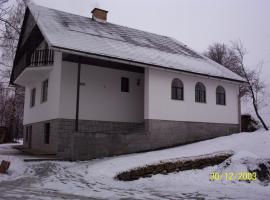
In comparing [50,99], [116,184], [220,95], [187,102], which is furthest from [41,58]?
[116,184]

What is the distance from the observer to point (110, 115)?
1614cm

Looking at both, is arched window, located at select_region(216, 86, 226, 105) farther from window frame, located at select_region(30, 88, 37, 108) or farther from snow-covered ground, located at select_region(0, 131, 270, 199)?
window frame, located at select_region(30, 88, 37, 108)

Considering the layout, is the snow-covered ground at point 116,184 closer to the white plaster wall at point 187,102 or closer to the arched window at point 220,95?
the white plaster wall at point 187,102

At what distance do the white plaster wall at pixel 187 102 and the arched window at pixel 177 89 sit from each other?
0.18 m

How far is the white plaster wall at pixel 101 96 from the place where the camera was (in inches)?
589

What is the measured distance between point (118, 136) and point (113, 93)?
3.54m

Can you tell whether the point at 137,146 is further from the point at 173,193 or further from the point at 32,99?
the point at 32,99

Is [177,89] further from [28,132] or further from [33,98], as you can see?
[28,132]

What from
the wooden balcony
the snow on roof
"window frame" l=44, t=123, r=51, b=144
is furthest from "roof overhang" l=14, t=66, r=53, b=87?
"window frame" l=44, t=123, r=51, b=144

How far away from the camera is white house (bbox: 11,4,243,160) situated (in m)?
13.8

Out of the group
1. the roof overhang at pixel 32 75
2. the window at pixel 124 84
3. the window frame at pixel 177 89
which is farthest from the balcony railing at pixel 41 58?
the window frame at pixel 177 89

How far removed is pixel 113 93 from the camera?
16484mm

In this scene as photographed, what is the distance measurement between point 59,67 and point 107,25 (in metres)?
6.76

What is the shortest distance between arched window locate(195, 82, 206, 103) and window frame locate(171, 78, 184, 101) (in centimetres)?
108
